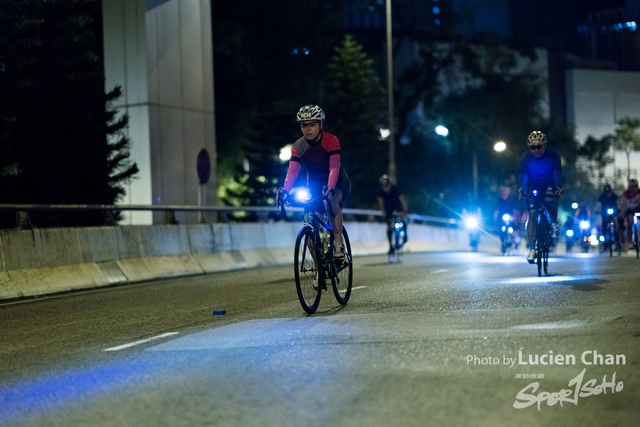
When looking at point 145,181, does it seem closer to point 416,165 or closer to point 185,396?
point 185,396

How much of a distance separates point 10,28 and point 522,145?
53.6 metres

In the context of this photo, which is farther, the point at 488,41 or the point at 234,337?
the point at 488,41

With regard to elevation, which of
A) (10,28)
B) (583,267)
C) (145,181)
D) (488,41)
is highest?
(488,41)

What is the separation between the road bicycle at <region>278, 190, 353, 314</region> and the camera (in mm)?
Answer: 10586

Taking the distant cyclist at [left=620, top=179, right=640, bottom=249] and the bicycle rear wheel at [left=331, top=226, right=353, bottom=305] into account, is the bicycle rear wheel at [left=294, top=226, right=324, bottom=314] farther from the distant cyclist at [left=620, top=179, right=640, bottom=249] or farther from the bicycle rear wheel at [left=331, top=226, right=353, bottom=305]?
the distant cyclist at [left=620, top=179, right=640, bottom=249]

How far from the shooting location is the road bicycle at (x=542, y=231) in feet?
49.5

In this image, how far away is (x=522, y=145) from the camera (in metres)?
73.3

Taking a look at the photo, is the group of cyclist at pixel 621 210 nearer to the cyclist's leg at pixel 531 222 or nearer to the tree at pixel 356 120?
the cyclist's leg at pixel 531 222

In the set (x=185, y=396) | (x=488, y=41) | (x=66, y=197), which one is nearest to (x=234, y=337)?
(x=185, y=396)

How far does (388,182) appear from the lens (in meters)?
24.3

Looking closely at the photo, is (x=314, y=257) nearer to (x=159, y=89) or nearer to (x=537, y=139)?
(x=537, y=139)

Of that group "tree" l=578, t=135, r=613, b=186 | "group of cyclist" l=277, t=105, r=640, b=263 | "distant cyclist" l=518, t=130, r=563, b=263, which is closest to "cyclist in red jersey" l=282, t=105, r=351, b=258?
"group of cyclist" l=277, t=105, r=640, b=263

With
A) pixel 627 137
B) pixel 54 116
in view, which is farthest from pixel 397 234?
pixel 627 137

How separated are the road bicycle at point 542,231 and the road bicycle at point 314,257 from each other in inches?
183
